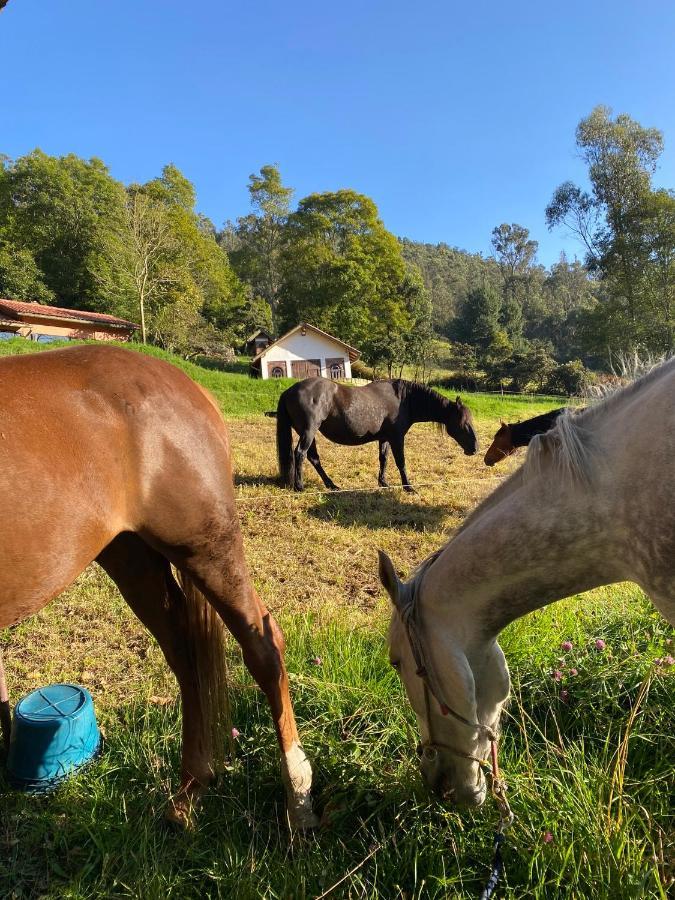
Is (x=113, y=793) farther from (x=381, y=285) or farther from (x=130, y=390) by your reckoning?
(x=381, y=285)

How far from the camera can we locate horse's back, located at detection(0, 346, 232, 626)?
128 centimetres

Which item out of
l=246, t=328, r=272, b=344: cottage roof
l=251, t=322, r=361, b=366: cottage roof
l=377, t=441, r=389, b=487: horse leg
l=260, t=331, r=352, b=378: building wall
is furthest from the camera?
l=246, t=328, r=272, b=344: cottage roof

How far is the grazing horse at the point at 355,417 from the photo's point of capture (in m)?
7.15

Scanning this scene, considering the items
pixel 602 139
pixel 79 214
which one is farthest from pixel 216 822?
pixel 79 214

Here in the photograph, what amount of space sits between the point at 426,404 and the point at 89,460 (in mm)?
6939

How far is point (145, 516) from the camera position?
61.9 inches

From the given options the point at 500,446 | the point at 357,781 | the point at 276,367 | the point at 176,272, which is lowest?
the point at 357,781

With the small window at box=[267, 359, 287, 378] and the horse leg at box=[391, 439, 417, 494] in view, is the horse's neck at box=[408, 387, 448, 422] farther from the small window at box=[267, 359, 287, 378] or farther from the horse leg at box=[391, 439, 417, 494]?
the small window at box=[267, 359, 287, 378]

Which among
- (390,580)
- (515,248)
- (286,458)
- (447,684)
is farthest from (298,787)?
(515,248)

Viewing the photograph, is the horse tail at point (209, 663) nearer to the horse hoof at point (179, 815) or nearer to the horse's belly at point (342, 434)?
the horse hoof at point (179, 815)

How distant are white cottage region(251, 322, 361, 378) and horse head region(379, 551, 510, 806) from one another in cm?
2926

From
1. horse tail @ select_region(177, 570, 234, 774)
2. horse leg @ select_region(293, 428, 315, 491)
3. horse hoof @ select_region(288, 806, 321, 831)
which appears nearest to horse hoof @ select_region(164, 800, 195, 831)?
horse tail @ select_region(177, 570, 234, 774)

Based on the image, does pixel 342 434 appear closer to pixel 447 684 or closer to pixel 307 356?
pixel 447 684

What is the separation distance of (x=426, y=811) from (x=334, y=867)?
35cm
